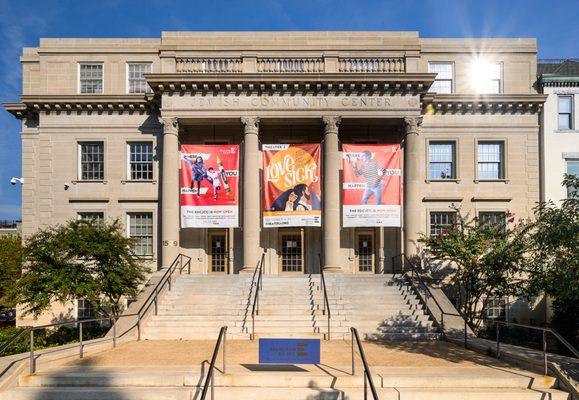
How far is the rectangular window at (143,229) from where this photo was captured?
2242cm

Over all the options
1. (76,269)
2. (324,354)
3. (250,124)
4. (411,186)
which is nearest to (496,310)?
(411,186)

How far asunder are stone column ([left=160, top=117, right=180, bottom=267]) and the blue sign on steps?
12.3 meters

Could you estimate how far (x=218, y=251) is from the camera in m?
22.8

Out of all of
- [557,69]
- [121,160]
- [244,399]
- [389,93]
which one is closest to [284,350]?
[244,399]

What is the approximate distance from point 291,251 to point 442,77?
1214 centimetres

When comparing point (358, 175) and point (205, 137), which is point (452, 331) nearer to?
point (358, 175)

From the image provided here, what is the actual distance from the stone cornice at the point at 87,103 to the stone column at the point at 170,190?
2326 mm

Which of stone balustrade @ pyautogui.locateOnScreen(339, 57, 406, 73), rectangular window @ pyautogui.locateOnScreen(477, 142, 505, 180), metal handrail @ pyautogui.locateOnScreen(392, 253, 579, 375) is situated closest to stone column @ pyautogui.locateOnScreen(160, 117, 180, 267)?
stone balustrade @ pyautogui.locateOnScreen(339, 57, 406, 73)

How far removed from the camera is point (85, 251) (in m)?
15.9

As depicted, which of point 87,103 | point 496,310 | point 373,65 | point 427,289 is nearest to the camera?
point 427,289

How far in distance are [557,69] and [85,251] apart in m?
25.6

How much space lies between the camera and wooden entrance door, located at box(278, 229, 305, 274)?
22.6 meters

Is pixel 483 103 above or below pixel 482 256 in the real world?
above

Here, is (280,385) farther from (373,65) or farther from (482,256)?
(373,65)
